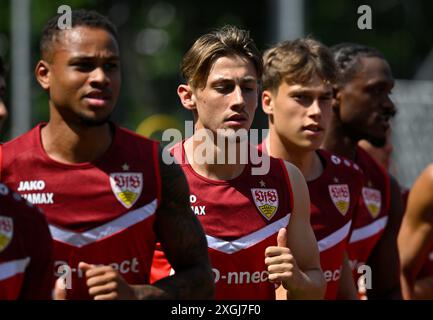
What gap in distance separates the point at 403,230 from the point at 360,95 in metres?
0.99

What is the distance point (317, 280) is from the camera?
6484 mm

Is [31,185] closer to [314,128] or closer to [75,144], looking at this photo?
[75,144]

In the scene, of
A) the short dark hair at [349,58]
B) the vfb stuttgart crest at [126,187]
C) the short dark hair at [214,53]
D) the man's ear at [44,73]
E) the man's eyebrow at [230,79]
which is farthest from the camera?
the short dark hair at [349,58]

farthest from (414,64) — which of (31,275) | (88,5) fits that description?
(31,275)

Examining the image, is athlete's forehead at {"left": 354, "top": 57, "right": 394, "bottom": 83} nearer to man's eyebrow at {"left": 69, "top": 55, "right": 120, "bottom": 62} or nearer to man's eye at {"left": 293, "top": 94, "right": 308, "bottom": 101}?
man's eye at {"left": 293, "top": 94, "right": 308, "bottom": 101}

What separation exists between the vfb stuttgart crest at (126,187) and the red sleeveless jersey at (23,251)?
1430 mm

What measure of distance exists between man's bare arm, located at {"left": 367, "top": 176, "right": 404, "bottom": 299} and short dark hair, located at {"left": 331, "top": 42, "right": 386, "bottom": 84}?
94 cm

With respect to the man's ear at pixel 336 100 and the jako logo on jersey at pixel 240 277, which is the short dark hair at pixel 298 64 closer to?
the man's ear at pixel 336 100

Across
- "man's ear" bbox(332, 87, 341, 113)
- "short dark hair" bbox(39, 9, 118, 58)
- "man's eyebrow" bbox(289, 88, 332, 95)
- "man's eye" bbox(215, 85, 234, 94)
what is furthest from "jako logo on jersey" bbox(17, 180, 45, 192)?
"man's ear" bbox(332, 87, 341, 113)

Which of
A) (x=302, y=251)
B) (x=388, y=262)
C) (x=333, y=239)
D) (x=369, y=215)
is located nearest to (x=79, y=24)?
(x=302, y=251)

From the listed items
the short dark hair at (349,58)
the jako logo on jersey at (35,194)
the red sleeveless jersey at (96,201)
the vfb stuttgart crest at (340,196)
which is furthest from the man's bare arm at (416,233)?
the jako logo on jersey at (35,194)

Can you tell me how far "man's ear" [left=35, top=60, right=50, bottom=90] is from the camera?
621 cm

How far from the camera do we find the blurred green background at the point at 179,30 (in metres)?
29.4
